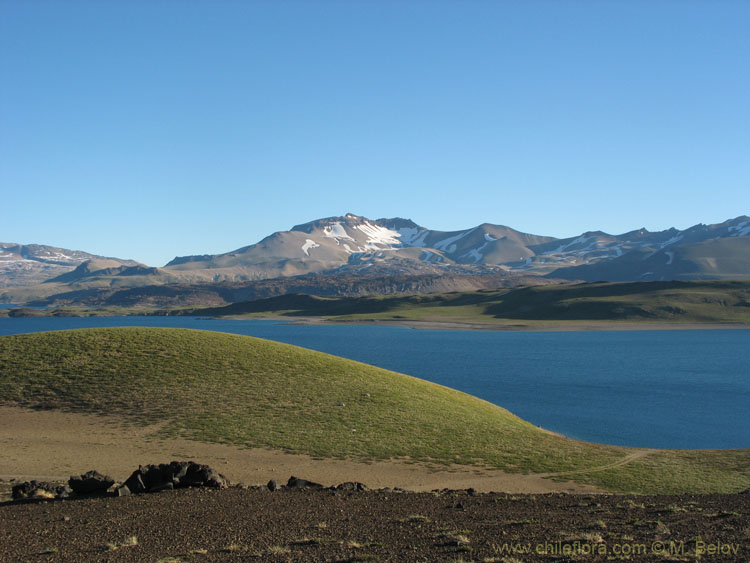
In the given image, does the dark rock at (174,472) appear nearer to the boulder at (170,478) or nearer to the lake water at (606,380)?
the boulder at (170,478)

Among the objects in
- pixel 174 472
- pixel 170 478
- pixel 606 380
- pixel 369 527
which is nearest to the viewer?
pixel 369 527

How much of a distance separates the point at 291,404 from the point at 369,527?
67.5ft

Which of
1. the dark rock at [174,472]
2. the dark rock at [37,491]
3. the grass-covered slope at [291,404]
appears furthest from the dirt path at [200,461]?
the dark rock at [37,491]

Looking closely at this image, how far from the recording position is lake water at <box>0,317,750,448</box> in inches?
1736

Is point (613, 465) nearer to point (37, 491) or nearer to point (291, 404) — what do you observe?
point (291, 404)

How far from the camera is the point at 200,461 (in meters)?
25.2

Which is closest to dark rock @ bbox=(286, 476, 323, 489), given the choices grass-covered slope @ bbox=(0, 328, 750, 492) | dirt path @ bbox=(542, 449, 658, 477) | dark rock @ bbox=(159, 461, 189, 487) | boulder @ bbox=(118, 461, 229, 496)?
boulder @ bbox=(118, 461, 229, 496)

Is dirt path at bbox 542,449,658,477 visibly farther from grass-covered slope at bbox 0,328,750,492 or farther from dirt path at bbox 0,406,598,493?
dirt path at bbox 0,406,598,493

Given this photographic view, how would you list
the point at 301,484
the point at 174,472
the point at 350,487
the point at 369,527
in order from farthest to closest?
the point at 301,484, the point at 350,487, the point at 174,472, the point at 369,527

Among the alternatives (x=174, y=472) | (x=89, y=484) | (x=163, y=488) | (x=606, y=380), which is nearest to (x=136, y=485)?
(x=163, y=488)

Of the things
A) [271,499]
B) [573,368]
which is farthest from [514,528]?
[573,368]

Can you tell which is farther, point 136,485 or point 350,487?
point 350,487

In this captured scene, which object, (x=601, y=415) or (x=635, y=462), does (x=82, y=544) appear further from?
(x=601, y=415)

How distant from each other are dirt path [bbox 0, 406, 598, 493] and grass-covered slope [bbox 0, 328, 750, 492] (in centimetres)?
133
